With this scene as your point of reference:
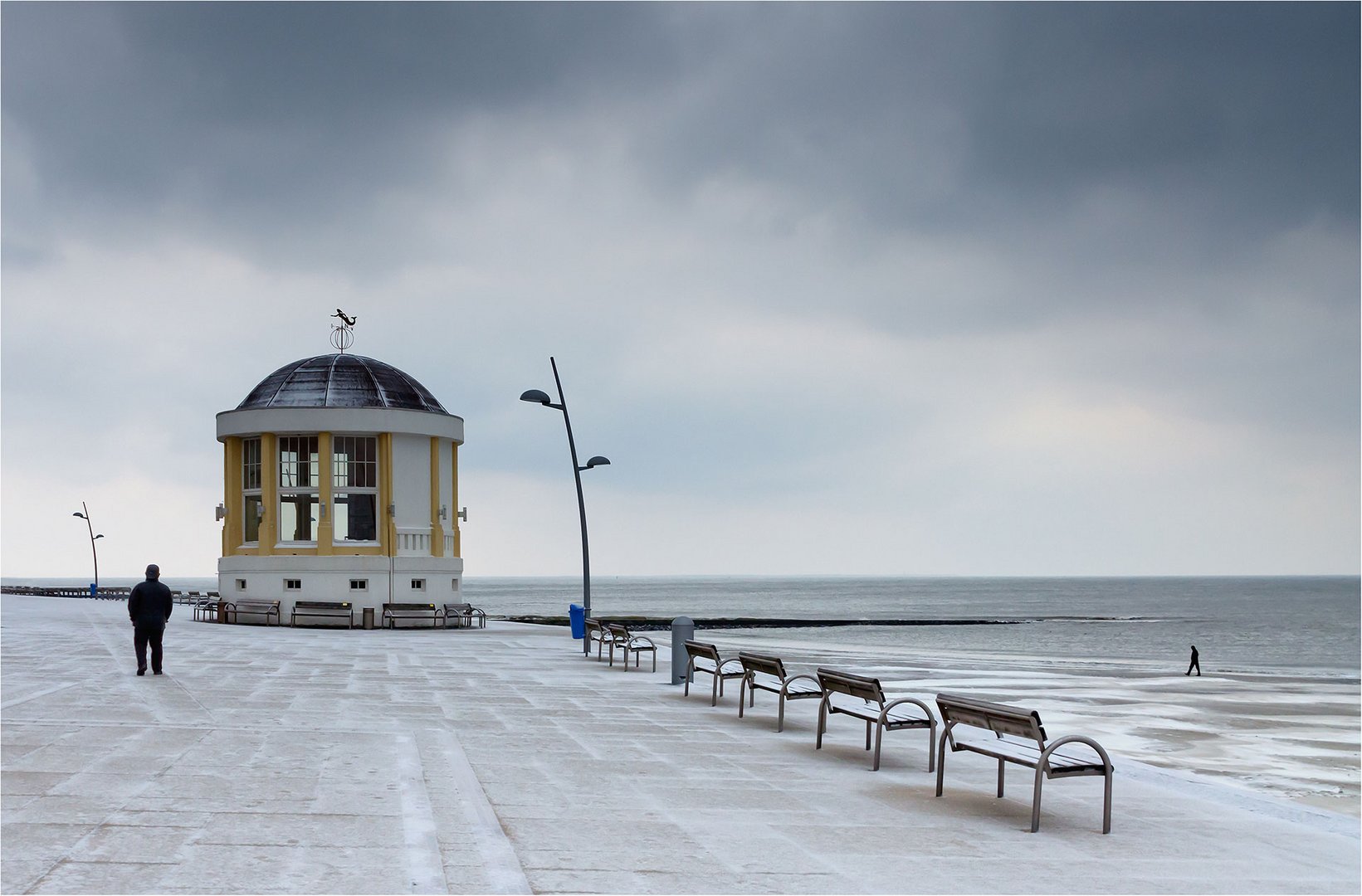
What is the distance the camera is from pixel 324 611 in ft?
116

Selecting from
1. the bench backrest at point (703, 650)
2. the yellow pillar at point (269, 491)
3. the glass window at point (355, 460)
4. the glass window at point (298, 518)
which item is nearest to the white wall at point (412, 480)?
the glass window at point (355, 460)

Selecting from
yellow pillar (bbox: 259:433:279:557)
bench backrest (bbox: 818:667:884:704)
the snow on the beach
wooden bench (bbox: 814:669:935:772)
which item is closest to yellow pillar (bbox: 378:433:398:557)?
yellow pillar (bbox: 259:433:279:557)

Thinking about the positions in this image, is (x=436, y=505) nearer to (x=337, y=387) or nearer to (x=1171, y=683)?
(x=337, y=387)

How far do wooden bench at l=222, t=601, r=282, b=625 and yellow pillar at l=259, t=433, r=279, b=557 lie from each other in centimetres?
159

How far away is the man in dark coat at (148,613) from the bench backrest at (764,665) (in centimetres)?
800

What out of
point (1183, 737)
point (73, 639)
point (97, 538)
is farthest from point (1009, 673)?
point (97, 538)

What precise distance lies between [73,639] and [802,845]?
71.7 ft

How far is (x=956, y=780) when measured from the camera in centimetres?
998

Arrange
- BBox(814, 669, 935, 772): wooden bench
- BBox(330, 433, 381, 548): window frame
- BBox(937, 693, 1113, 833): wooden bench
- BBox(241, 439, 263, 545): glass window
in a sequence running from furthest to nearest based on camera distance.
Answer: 1. BBox(241, 439, 263, 545): glass window
2. BBox(330, 433, 381, 548): window frame
3. BBox(814, 669, 935, 772): wooden bench
4. BBox(937, 693, 1113, 833): wooden bench

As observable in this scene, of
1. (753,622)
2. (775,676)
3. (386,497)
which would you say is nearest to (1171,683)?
(775,676)

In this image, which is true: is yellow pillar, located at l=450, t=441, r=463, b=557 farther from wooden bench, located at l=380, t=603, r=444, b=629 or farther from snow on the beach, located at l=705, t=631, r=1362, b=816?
snow on the beach, located at l=705, t=631, r=1362, b=816

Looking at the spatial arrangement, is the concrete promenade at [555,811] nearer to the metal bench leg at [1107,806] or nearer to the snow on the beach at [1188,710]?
the metal bench leg at [1107,806]

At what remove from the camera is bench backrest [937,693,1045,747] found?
327 inches

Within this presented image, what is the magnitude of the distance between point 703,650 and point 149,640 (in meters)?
7.95
